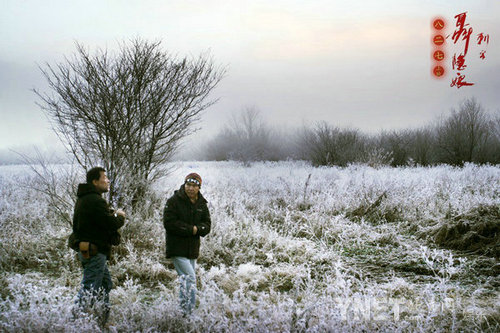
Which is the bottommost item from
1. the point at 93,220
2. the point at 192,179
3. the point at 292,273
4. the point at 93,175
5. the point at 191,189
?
the point at 292,273

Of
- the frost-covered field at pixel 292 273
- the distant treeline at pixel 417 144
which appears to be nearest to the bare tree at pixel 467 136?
the distant treeline at pixel 417 144

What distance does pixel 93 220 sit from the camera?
11.7 feet

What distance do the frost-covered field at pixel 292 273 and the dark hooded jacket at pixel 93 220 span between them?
709 millimetres

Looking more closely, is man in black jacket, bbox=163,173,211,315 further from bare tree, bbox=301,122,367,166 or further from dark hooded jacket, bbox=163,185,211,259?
bare tree, bbox=301,122,367,166

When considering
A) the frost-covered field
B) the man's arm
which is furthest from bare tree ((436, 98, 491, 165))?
the man's arm

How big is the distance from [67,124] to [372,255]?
19.9 feet

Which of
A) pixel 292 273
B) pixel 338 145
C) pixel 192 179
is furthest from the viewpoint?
pixel 338 145

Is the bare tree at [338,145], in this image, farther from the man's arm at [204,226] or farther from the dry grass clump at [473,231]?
the man's arm at [204,226]

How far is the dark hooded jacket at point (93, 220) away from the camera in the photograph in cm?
356

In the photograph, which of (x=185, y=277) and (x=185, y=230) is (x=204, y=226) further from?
(x=185, y=277)

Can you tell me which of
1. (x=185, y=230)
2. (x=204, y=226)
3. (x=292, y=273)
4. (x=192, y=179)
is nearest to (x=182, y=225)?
(x=185, y=230)

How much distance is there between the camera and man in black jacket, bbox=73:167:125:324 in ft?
11.7

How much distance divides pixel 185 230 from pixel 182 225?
6 cm

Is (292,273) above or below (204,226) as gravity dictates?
below
